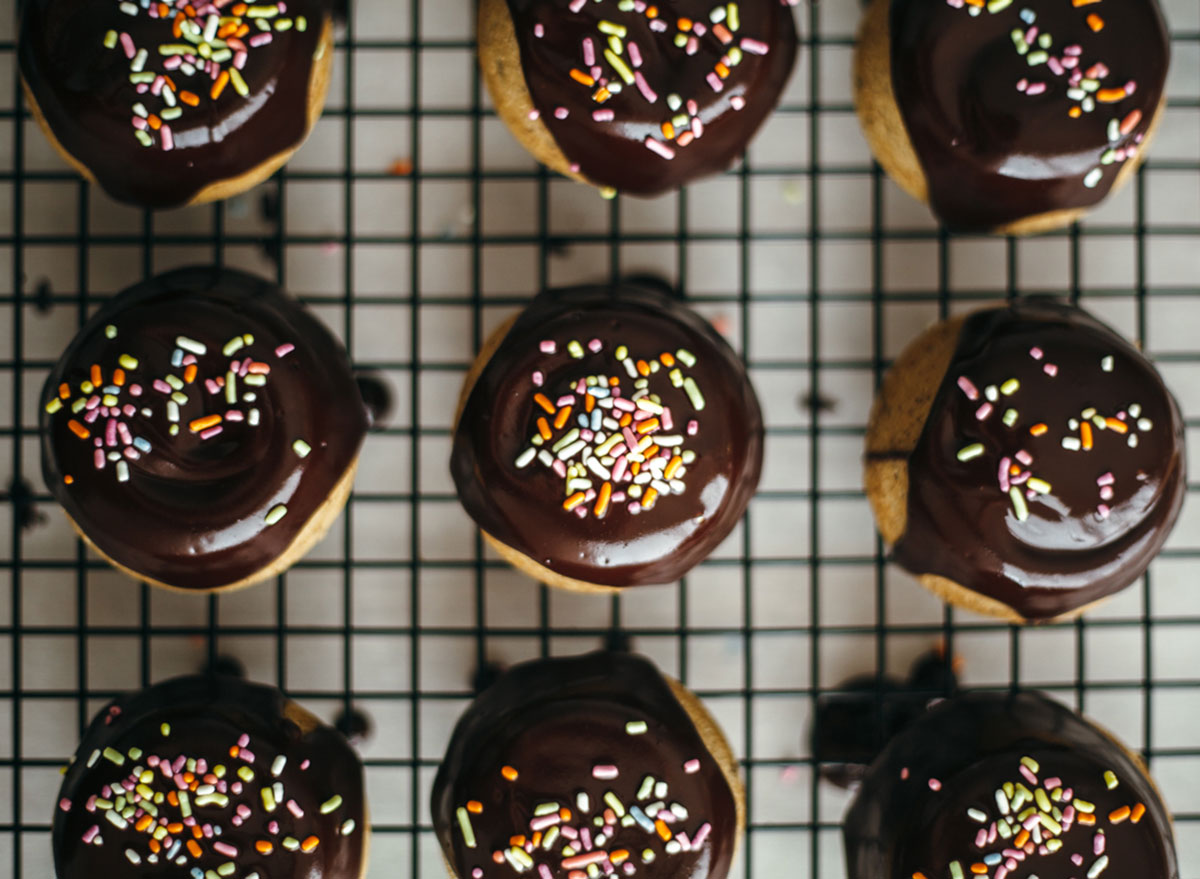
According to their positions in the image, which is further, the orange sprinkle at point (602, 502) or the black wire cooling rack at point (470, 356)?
the black wire cooling rack at point (470, 356)

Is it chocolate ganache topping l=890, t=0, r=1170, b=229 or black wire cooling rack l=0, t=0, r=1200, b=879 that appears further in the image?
black wire cooling rack l=0, t=0, r=1200, b=879

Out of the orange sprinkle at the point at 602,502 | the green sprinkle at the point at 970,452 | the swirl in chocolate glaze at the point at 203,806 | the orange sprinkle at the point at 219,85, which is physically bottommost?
the swirl in chocolate glaze at the point at 203,806

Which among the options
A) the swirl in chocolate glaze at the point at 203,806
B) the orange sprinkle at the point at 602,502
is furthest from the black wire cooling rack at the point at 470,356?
the orange sprinkle at the point at 602,502

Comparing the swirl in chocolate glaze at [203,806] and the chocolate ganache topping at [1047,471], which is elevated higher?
the chocolate ganache topping at [1047,471]

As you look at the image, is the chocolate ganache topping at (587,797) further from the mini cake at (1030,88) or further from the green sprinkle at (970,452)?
the mini cake at (1030,88)

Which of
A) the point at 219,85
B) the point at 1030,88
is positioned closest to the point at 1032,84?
the point at 1030,88

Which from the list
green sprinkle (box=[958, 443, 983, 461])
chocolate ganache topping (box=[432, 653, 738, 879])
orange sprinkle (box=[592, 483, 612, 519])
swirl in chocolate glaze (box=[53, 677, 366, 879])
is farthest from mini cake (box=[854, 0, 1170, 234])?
swirl in chocolate glaze (box=[53, 677, 366, 879])

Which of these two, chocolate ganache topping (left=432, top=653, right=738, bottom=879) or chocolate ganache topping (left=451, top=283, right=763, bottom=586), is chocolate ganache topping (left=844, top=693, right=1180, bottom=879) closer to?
chocolate ganache topping (left=432, top=653, right=738, bottom=879)

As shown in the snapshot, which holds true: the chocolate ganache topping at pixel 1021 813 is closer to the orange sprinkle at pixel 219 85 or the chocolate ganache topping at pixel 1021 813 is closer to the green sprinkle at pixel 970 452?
the green sprinkle at pixel 970 452
